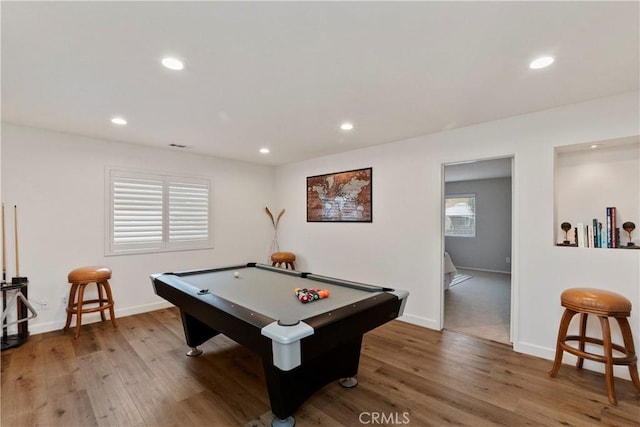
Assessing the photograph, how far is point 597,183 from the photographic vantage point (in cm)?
274

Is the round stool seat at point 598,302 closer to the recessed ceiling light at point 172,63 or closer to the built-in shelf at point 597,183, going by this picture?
the built-in shelf at point 597,183

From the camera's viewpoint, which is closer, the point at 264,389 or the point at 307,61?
the point at 307,61

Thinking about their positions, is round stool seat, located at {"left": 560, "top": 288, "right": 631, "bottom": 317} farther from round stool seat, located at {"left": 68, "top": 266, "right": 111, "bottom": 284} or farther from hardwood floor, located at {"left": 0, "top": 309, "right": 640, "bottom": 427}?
round stool seat, located at {"left": 68, "top": 266, "right": 111, "bottom": 284}

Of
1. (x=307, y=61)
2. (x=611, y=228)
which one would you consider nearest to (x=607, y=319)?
(x=611, y=228)

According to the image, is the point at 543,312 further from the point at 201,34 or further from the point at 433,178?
the point at 201,34

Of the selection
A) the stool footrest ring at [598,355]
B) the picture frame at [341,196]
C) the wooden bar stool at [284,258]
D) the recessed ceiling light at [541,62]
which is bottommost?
the stool footrest ring at [598,355]

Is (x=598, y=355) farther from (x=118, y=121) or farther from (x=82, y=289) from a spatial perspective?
(x=82, y=289)

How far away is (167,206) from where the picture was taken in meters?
4.30

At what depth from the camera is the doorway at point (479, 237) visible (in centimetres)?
482

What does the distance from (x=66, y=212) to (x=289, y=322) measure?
349 centimetres

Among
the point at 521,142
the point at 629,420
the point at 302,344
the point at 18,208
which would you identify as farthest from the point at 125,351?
the point at 521,142

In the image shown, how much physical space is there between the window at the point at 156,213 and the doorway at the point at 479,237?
3975 mm

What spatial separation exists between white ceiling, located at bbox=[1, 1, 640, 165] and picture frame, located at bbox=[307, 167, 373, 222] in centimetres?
123

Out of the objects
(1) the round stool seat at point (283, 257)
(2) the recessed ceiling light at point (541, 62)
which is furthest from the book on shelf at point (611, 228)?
(1) the round stool seat at point (283, 257)
